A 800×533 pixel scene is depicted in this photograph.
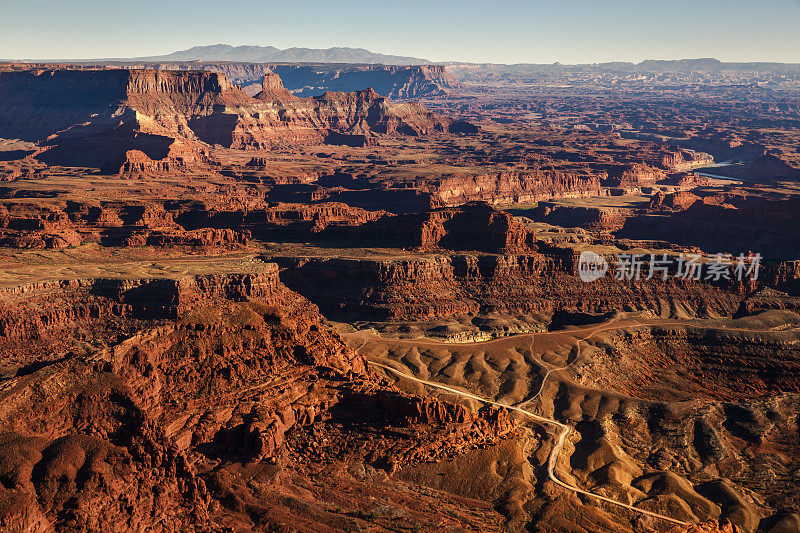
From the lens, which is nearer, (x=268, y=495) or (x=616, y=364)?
(x=268, y=495)

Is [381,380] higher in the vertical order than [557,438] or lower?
higher

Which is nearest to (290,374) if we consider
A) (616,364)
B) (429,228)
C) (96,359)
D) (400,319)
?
(96,359)

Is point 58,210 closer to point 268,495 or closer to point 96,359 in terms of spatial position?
point 96,359

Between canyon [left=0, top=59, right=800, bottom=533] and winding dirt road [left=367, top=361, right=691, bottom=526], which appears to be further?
winding dirt road [left=367, top=361, right=691, bottom=526]

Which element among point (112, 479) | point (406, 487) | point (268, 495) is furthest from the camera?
point (406, 487)

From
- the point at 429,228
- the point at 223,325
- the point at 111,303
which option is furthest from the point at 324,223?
the point at 223,325

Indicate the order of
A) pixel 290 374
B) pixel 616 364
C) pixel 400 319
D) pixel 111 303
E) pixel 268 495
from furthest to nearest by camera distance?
pixel 400 319 < pixel 111 303 < pixel 616 364 < pixel 290 374 < pixel 268 495

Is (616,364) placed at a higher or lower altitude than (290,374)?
lower

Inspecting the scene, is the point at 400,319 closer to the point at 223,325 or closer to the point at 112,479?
the point at 223,325

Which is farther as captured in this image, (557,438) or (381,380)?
(381,380)

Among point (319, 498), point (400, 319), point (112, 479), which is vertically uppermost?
point (112, 479)

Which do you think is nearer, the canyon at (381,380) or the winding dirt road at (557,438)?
the canyon at (381,380)
